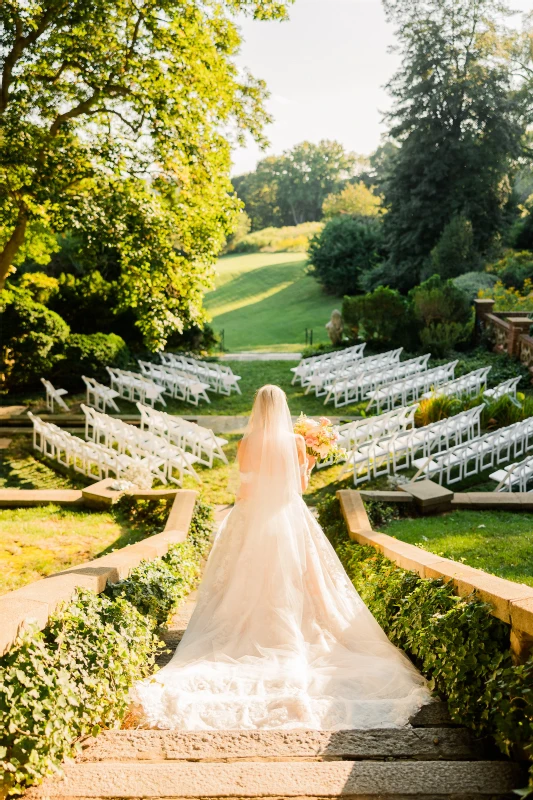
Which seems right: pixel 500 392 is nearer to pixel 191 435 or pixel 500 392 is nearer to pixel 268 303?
pixel 191 435

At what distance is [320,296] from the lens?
42.6 m

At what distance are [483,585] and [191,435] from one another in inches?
358

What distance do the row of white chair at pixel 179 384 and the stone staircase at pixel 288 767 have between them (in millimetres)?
13709

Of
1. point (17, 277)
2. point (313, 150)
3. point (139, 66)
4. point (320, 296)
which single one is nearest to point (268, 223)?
point (313, 150)

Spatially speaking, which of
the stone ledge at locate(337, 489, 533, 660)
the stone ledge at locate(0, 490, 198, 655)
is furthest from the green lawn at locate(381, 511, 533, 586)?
the stone ledge at locate(0, 490, 198, 655)

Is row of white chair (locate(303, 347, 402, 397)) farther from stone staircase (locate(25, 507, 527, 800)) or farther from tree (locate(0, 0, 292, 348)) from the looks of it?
stone staircase (locate(25, 507, 527, 800))

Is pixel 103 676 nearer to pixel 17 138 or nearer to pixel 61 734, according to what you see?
pixel 61 734

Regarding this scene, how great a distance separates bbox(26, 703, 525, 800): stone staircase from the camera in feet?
9.62

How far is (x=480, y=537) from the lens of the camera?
7.99m

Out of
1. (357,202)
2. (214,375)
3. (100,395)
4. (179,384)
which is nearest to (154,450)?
(100,395)

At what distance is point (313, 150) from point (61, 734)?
89.7 metres

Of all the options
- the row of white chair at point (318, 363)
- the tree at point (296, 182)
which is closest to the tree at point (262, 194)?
the tree at point (296, 182)

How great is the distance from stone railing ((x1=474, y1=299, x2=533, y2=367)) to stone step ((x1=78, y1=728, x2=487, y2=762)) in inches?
644

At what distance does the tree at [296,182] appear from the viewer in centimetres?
8319
